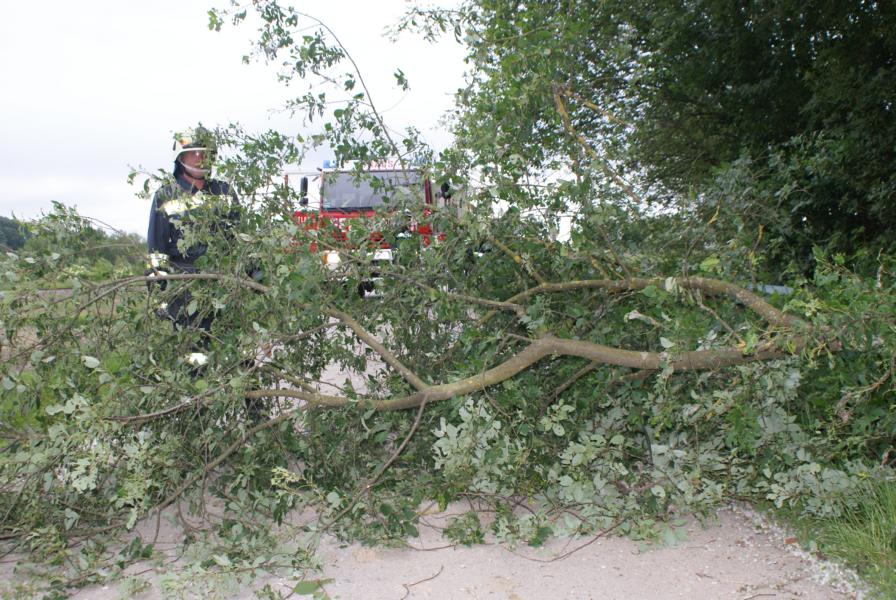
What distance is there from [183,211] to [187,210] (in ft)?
0.10

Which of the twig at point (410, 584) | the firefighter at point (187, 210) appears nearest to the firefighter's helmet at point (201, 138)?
the firefighter at point (187, 210)

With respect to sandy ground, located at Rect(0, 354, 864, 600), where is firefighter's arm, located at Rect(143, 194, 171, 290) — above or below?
above

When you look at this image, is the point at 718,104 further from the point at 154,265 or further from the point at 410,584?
the point at 410,584

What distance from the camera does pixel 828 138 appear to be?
27.0ft

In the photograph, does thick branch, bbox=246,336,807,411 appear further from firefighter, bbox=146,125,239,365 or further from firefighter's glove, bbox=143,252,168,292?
firefighter's glove, bbox=143,252,168,292

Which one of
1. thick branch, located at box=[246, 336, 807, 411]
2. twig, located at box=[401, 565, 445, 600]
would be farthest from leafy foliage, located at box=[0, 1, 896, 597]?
twig, located at box=[401, 565, 445, 600]

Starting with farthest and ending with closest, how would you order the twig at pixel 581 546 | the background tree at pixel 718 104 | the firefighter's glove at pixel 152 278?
the background tree at pixel 718 104, the firefighter's glove at pixel 152 278, the twig at pixel 581 546

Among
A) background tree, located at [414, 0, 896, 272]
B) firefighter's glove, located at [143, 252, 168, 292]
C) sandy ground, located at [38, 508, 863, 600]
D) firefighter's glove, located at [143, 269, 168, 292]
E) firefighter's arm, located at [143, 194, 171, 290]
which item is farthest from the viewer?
firefighter's arm, located at [143, 194, 171, 290]

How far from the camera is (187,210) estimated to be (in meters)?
4.52

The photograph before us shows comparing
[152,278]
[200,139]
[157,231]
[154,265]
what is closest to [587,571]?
[152,278]

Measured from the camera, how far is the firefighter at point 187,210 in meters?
4.45

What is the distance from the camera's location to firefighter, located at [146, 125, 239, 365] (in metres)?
4.45

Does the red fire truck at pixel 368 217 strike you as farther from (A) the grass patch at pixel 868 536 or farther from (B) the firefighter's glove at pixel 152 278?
(A) the grass patch at pixel 868 536


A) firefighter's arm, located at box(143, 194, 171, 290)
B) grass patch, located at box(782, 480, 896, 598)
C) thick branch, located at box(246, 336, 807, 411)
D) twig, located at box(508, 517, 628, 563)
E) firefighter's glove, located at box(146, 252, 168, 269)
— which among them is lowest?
twig, located at box(508, 517, 628, 563)
